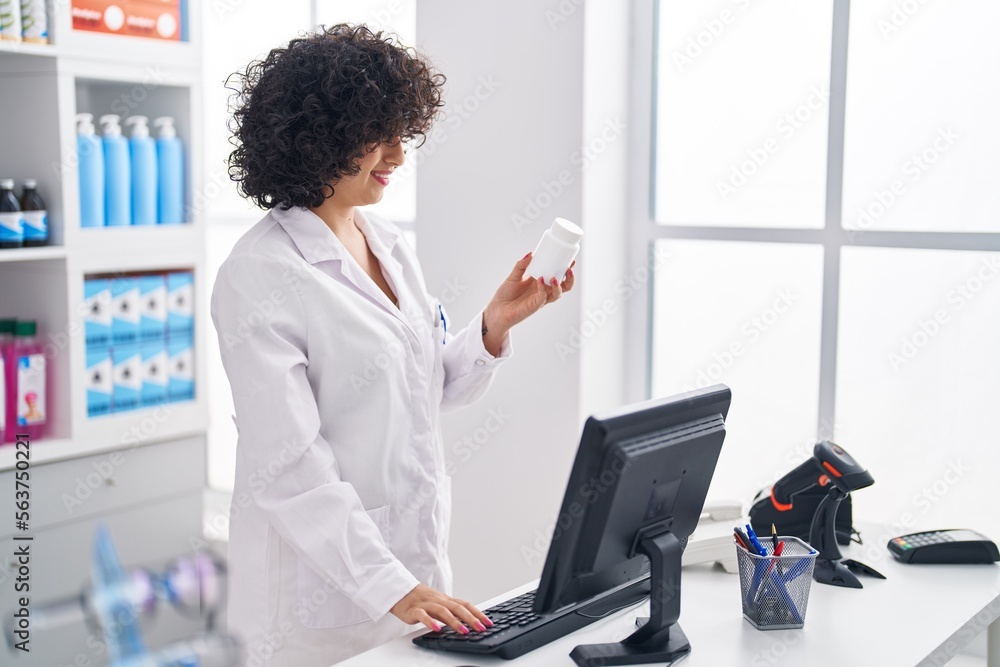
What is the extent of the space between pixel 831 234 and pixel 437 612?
4.19 feet

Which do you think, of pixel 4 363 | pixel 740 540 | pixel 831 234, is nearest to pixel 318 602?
pixel 740 540

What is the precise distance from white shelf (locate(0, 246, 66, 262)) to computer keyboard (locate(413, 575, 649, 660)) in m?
1.47

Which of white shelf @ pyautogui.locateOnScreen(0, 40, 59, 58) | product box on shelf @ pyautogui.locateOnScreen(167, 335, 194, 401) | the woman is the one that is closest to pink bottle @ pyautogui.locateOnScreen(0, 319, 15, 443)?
product box on shelf @ pyautogui.locateOnScreen(167, 335, 194, 401)

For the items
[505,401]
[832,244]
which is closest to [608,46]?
[832,244]

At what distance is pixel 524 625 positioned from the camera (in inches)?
54.7

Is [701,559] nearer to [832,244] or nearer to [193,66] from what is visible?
[832,244]

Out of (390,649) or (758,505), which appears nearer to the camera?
(390,649)

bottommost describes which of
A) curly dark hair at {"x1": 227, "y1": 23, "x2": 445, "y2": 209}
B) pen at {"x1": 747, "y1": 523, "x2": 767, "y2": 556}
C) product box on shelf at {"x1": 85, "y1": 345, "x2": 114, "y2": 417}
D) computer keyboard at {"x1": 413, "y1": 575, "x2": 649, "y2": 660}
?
computer keyboard at {"x1": 413, "y1": 575, "x2": 649, "y2": 660}

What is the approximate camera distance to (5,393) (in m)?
2.35

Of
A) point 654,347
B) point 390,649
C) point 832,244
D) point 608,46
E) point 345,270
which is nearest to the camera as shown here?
point 390,649

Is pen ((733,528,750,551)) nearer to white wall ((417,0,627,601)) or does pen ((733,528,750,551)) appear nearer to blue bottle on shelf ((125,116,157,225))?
white wall ((417,0,627,601))

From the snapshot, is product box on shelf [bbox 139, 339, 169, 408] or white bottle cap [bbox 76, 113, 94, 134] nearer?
white bottle cap [bbox 76, 113, 94, 134]

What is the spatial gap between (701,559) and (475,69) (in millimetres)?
1337

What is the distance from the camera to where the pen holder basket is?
1.43 metres
